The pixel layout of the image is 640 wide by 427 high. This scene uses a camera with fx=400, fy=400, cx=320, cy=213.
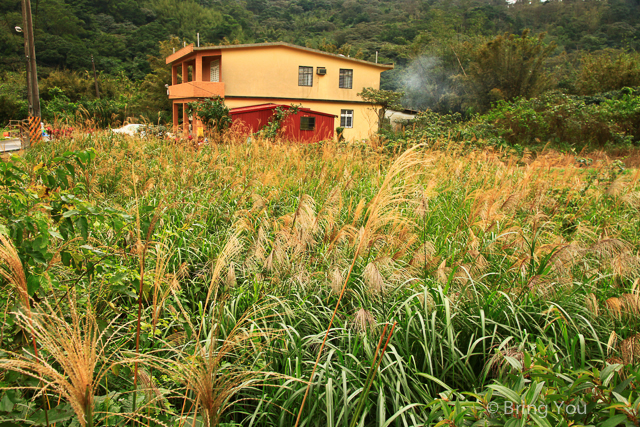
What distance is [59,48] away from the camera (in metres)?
54.7

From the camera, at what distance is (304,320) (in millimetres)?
2465

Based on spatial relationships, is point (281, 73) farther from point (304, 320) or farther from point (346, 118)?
point (304, 320)

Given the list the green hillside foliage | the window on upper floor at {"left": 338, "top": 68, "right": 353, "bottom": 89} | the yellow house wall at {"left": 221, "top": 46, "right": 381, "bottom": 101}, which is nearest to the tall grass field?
the green hillside foliage

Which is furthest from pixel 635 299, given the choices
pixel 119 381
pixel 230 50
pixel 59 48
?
pixel 59 48

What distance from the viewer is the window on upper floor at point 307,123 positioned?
24.7 m

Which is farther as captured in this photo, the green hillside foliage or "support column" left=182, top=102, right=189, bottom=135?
the green hillside foliage

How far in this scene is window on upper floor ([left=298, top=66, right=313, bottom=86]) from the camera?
95.3ft

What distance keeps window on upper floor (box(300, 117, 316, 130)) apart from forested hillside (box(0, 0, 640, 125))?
595 inches

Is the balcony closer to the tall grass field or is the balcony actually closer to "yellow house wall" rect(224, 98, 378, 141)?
"yellow house wall" rect(224, 98, 378, 141)

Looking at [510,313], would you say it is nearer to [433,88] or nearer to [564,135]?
[564,135]

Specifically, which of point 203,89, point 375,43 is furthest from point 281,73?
point 375,43

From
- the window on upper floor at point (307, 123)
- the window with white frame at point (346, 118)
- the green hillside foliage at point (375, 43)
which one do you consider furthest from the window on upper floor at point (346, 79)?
the green hillside foliage at point (375, 43)

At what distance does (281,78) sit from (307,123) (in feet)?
18.2

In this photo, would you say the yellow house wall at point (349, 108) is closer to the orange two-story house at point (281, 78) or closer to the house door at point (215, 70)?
the orange two-story house at point (281, 78)
